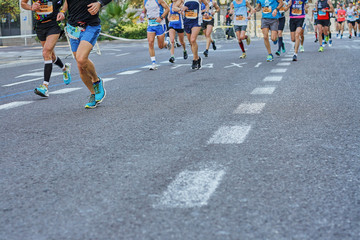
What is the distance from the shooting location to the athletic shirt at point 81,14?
299 inches

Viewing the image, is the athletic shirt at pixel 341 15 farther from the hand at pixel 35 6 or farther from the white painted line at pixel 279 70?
the hand at pixel 35 6

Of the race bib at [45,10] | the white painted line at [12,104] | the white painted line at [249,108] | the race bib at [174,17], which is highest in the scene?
the race bib at [45,10]

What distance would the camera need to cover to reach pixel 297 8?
15289mm

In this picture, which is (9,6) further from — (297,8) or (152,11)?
(297,8)

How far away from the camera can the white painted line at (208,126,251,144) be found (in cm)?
520

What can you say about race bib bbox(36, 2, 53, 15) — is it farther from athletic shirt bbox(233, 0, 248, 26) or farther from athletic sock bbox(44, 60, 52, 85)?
athletic shirt bbox(233, 0, 248, 26)

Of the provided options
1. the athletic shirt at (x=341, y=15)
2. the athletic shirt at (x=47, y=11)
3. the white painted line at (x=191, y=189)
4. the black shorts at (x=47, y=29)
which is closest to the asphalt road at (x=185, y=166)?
the white painted line at (x=191, y=189)

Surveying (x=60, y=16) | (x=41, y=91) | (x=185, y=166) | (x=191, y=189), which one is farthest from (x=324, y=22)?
(x=191, y=189)

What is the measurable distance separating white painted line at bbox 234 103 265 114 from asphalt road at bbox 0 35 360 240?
12mm

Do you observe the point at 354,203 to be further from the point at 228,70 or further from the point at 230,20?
the point at 230,20

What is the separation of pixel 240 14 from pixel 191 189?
14.1 metres

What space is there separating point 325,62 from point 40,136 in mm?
9722

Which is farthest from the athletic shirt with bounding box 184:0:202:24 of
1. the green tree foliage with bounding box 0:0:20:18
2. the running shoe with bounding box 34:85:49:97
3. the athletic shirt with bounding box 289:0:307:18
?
the green tree foliage with bounding box 0:0:20:18

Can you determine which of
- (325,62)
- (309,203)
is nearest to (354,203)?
(309,203)
